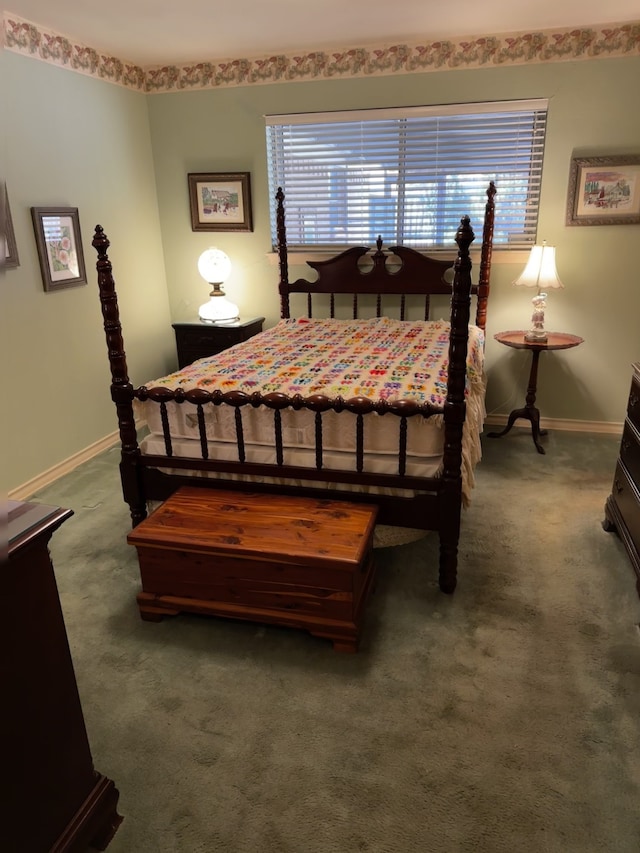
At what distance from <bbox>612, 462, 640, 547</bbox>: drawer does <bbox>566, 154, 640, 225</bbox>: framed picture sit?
75.5 inches

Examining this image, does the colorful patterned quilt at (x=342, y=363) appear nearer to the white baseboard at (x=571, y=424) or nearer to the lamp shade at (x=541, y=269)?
the lamp shade at (x=541, y=269)

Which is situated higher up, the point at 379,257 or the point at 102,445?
the point at 379,257

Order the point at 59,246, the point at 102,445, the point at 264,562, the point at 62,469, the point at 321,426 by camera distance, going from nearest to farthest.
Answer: the point at 264,562 < the point at 321,426 < the point at 59,246 < the point at 62,469 < the point at 102,445

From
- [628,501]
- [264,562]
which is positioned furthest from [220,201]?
[628,501]

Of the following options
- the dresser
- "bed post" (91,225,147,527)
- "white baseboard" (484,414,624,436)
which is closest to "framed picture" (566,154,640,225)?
"white baseboard" (484,414,624,436)

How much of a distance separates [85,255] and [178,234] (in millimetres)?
1030

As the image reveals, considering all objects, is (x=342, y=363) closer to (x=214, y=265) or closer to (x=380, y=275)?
(x=380, y=275)

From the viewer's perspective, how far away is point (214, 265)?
4426 millimetres

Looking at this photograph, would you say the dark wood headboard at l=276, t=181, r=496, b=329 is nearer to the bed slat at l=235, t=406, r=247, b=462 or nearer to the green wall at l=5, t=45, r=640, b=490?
the green wall at l=5, t=45, r=640, b=490

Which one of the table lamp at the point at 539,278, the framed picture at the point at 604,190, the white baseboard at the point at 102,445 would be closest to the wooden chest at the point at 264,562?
the white baseboard at the point at 102,445

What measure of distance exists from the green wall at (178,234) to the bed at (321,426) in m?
1.14

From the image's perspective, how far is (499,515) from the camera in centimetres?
308

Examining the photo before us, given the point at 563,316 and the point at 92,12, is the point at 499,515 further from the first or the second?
the point at 92,12

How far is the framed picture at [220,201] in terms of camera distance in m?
4.37
